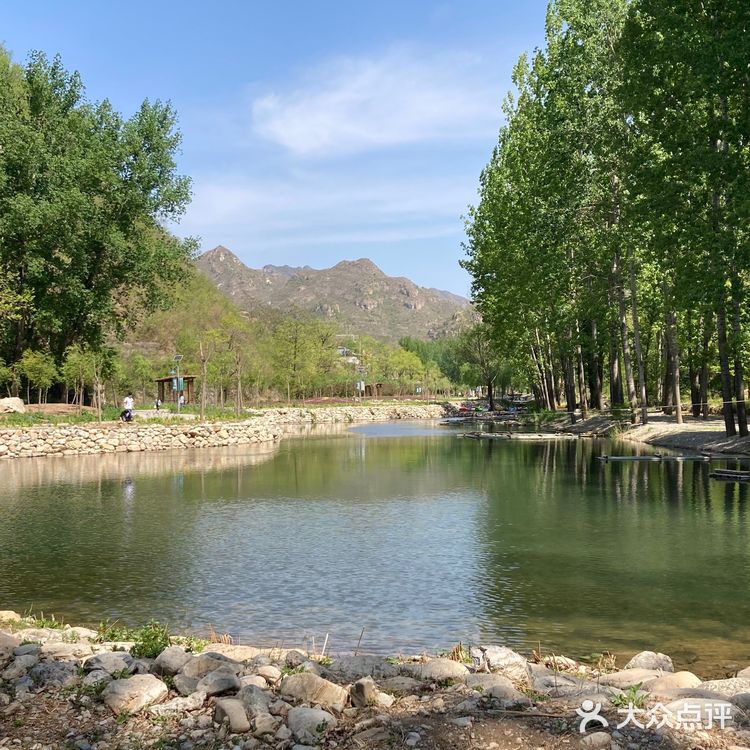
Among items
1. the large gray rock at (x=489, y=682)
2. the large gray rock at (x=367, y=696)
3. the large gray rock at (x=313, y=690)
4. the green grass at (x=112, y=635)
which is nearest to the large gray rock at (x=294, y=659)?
the large gray rock at (x=313, y=690)

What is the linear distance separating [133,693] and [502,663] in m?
2.85

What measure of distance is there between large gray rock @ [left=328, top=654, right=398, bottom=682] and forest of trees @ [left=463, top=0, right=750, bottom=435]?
677 inches

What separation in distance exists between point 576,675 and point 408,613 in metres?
3.10

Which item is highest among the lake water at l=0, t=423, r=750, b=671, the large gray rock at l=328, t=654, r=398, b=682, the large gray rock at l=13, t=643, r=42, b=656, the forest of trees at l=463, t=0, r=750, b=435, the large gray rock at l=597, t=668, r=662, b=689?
the forest of trees at l=463, t=0, r=750, b=435

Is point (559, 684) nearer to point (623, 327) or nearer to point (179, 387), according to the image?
point (623, 327)

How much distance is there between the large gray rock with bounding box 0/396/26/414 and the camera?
110 feet

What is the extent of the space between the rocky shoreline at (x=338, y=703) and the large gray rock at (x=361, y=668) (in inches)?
0.5

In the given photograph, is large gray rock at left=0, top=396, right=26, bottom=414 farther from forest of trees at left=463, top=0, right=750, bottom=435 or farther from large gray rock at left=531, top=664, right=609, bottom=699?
large gray rock at left=531, top=664, right=609, bottom=699

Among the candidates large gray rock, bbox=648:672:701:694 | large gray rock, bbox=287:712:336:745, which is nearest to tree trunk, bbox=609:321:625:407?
large gray rock, bbox=648:672:701:694

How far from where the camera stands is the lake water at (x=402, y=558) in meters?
8.50

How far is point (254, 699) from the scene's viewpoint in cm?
500

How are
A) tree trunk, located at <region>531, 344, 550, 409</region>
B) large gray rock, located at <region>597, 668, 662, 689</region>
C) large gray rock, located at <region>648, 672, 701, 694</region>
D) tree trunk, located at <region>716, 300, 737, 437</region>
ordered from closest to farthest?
large gray rock, located at <region>648, 672, 701, 694</region> → large gray rock, located at <region>597, 668, 662, 689</region> → tree trunk, located at <region>716, 300, 737, 437</region> → tree trunk, located at <region>531, 344, 550, 409</region>

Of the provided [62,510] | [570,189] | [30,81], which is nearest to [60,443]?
[62,510]

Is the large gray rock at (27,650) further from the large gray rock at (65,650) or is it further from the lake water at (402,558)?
the lake water at (402,558)
